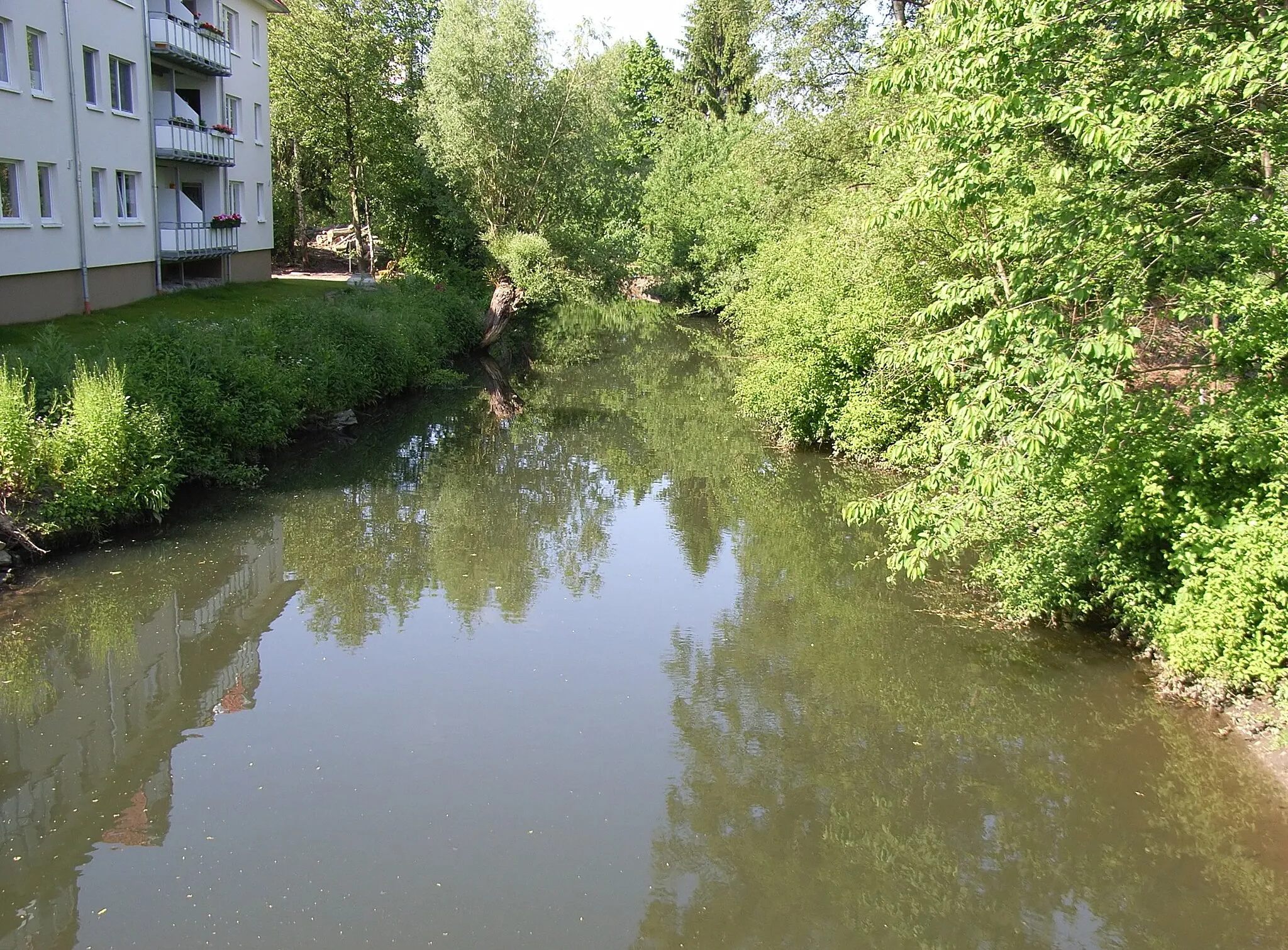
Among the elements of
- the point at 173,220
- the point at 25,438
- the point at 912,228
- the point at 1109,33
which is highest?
the point at 1109,33

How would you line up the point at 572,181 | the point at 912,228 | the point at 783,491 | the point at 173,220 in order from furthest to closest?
the point at 572,181, the point at 173,220, the point at 783,491, the point at 912,228

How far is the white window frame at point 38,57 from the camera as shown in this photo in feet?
75.4

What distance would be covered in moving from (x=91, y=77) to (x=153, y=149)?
3307mm

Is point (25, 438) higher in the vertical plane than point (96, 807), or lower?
higher

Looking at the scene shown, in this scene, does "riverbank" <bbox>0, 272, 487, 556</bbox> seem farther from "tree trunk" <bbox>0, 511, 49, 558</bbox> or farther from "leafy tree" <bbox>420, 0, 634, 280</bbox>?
"leafy tree" <bbox>420, 0, 634, 280</bbox>

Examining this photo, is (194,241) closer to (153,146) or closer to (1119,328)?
(153,146)

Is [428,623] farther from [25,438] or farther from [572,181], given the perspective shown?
[572,181]

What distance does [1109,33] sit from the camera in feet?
29.6

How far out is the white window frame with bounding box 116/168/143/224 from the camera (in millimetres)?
27234

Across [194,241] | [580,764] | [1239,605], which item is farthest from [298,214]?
[1239,605]

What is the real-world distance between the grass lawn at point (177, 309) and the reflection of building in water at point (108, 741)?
24.9 feet

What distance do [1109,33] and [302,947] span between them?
374 inches

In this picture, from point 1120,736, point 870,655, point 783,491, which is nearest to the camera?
point 1120,736

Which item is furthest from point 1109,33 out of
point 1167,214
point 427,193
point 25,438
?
point 427,193
